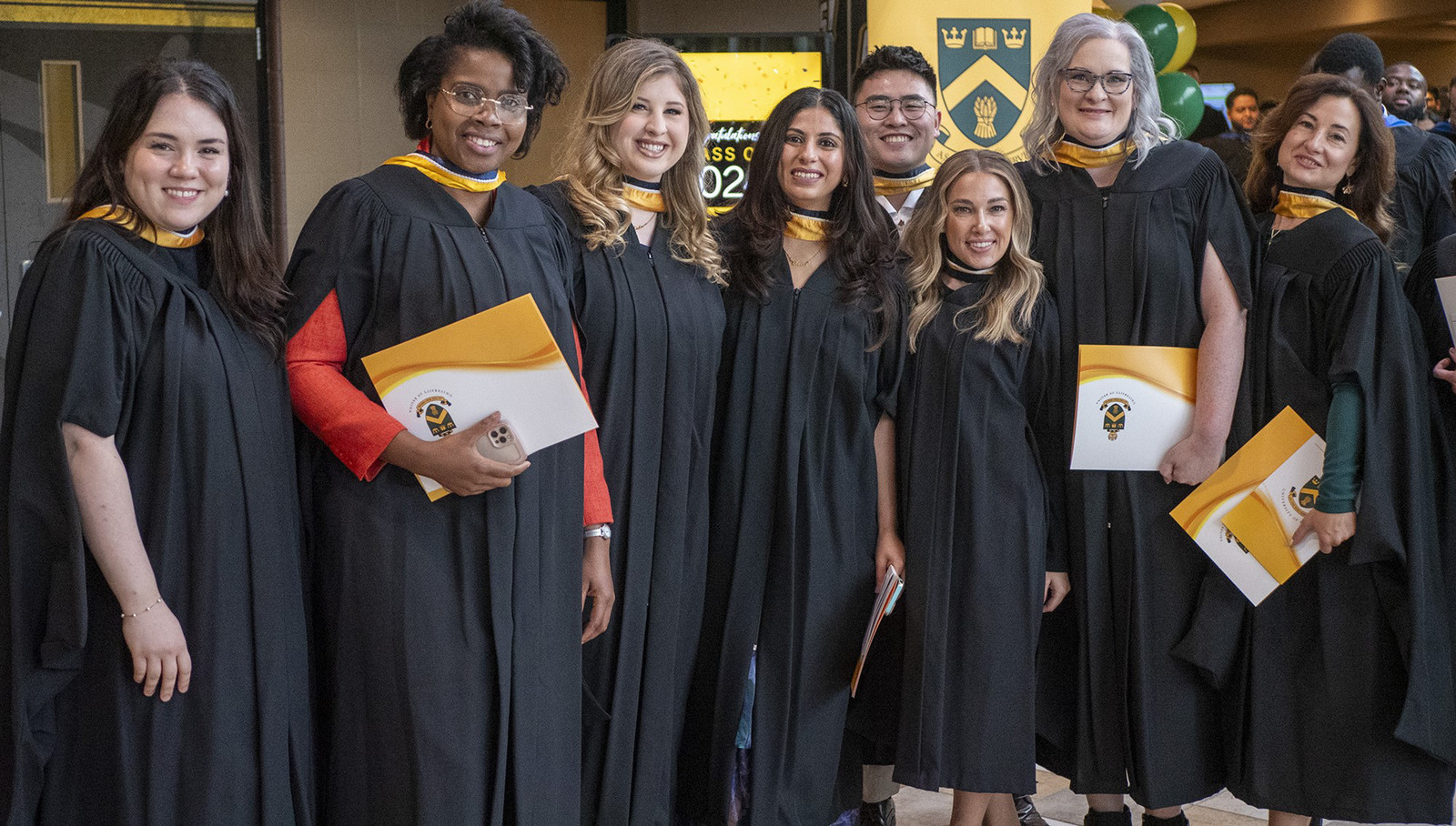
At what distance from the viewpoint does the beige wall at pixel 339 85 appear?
23.3ft

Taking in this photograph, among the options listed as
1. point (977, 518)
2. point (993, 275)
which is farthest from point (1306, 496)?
point (993, 275)

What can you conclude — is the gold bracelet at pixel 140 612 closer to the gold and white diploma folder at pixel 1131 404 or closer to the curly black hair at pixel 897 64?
the gold and white diploma folder at pixel 1131 404

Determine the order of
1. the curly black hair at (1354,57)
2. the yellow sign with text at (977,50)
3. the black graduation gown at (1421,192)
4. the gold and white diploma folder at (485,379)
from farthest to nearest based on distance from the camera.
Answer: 1. the yellow sign with text at (977,50)
2. the curly black hair at (1354,57)
3. the black graduation gown at (1421,192)
4. the gold and white diploma folder at (485,379)

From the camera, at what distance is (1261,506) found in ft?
10.4

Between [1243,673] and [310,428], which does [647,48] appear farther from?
[1243,673]

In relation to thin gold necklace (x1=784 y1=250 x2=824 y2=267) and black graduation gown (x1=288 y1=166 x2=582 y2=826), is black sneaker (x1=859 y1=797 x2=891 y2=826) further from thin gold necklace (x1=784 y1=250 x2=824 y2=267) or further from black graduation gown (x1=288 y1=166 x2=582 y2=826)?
thin gold necklace (x1=784 y1=250 x2=824 y2=267)

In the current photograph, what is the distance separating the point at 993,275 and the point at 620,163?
3.14 feet

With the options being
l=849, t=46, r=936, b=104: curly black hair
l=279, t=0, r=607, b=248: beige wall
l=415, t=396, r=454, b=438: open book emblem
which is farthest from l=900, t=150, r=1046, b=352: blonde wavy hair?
l=279, t=0, r=607, b=248: beige wall

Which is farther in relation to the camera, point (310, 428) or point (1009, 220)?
point (1009, 220)

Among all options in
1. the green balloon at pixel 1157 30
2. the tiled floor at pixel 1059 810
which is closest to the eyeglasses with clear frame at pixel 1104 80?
the tiled floor at pixel 1059 810

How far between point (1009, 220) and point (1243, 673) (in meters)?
Answer: 1.27

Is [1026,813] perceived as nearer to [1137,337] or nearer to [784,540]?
[784,540]

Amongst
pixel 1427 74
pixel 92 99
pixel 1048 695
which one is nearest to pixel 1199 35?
pixel 1427 74

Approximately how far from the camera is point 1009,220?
3.23 metres
